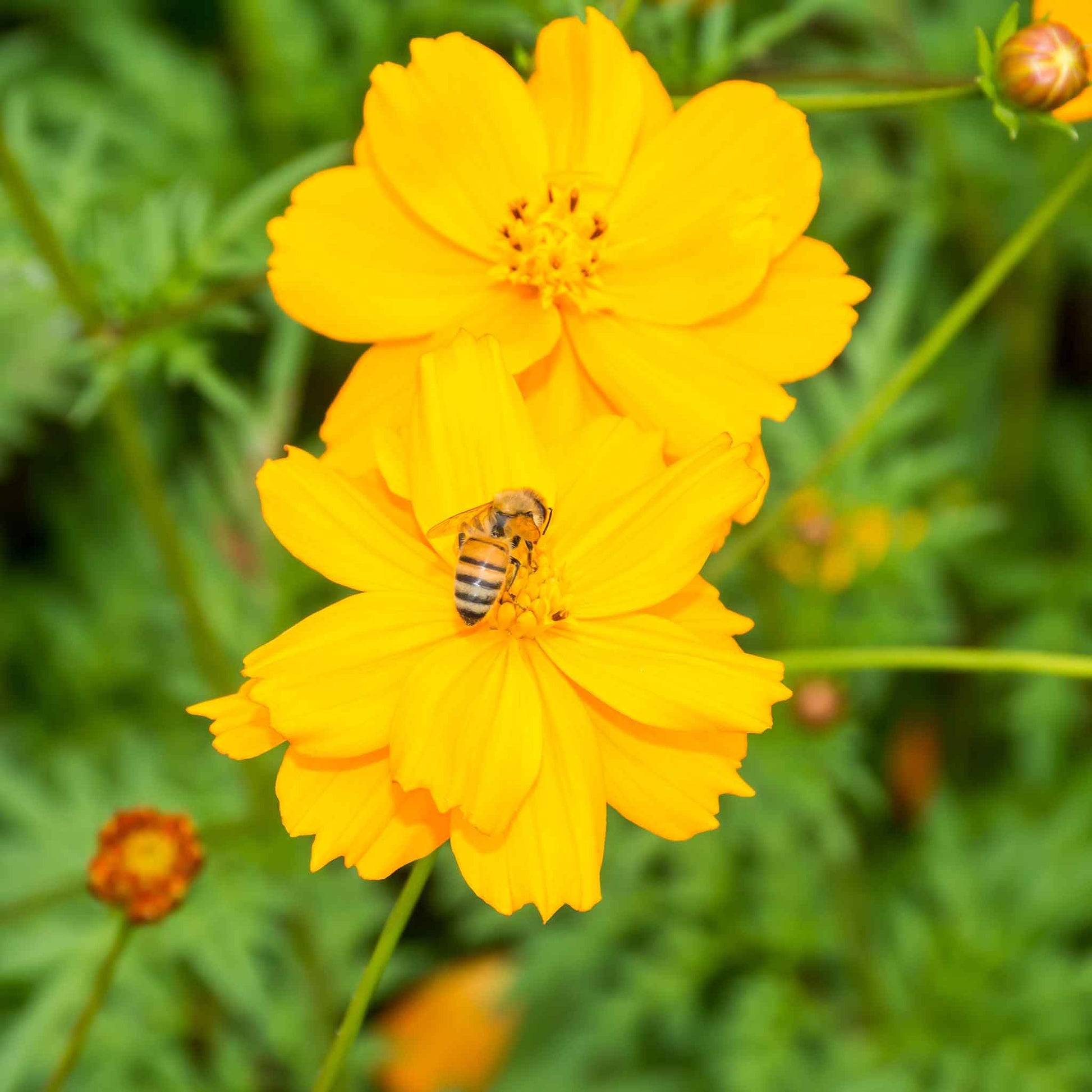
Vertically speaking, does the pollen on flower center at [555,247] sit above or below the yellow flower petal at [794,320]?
above

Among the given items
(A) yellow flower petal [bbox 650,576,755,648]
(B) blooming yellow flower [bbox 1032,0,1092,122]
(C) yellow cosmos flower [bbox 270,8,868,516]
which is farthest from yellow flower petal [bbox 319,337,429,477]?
(B) blooming yellow flower [bbox 1032,0,1092,122]

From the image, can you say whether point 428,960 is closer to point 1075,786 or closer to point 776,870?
point 776,870

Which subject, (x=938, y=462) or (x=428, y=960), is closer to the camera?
(x=938, y=462)

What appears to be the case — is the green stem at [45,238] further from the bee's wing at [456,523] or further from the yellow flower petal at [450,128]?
the bee's wing at [456,523]

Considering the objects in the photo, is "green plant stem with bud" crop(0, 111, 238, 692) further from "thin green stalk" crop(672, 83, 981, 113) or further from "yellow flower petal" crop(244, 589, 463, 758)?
"thin green stalk" crop(672, 83, 981, 113)

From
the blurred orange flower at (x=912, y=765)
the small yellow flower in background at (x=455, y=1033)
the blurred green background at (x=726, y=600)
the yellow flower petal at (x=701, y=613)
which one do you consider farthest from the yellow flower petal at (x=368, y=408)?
the blurred orange flower at (x=912, y=765)

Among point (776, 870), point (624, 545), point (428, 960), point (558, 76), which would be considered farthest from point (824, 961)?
point (558, 76)
